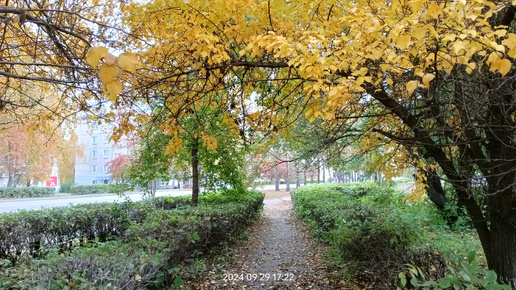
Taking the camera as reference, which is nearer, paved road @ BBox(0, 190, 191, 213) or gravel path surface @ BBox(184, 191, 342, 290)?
gravel path surface @ BBox(184, 191, 342, 290)

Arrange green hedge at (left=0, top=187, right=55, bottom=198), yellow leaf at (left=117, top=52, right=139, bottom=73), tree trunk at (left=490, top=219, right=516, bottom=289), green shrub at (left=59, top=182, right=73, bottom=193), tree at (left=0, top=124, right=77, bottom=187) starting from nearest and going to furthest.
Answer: yellow leaf at (left=117, top=52, right=139, bottom=73)
tree trunk at (left=490, top=219, right=516, bottom=289)
tree at (left=0, top=124, right=77, bottom=187)
green hedge at (left=0, top=187, right=55, bottom=198)
green shrub at (left=59, top=182, right=73, bottom=193)

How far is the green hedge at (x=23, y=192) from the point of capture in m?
27.0

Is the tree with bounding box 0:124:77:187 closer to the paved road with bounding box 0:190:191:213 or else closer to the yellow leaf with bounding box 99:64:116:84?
the paved road with bounding box 0:190:191:213

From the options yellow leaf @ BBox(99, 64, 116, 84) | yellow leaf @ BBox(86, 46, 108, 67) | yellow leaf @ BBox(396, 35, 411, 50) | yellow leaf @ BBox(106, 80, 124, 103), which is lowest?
yellow leaf @ BBox(106, 80, 124, 103)

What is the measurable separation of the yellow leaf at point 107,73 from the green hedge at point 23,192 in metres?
33.1

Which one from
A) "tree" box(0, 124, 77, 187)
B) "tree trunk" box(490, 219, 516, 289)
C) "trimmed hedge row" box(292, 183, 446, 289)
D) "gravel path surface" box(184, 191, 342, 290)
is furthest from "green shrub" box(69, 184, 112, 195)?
"tree trunk" box(490, 219, 516, 289)

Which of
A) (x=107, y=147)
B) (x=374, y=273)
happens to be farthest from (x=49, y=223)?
(x=107, y=147)

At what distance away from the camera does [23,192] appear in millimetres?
28750

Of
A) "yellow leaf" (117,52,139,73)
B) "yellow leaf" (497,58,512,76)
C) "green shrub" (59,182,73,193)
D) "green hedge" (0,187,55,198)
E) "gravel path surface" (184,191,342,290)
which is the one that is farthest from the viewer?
"green shrub" (59,182,73,193)

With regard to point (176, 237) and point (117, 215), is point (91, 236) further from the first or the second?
point (176, 237)

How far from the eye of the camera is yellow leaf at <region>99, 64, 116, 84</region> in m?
1.08

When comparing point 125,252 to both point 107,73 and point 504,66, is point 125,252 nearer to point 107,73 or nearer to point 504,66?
point 107,73

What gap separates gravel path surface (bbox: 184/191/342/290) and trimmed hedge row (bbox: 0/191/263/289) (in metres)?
0.58

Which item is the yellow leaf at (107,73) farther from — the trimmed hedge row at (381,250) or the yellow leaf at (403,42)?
the trimmed hedge row at (381,250)
